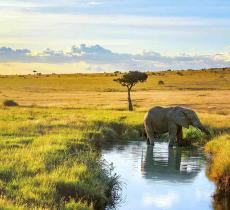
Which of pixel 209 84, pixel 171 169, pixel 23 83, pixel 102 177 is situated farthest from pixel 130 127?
pixel 23 83

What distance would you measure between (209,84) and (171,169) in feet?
268

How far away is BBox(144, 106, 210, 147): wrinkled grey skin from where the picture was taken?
1437 inches

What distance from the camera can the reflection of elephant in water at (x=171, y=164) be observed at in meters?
25.7

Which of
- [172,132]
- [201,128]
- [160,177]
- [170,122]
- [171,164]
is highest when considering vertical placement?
[170,122]

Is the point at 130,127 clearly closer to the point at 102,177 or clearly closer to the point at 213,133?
the point at 213,133

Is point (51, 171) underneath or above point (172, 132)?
above

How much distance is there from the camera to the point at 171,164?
95.6 feet

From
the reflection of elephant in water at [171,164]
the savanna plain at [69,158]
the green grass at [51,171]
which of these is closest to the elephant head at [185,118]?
the savanna plain at [69,158]

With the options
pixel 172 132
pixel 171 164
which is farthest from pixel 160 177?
pixel 172 132

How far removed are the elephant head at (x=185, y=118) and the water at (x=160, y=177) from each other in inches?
74.0

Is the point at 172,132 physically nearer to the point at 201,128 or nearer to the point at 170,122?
the point at 170,122

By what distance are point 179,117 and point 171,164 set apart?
7.96m

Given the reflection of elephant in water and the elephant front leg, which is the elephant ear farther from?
the reflection of elephant in water

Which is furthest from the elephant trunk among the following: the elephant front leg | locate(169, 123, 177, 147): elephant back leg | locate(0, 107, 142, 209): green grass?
locate(0, 107, 142, 209): green grass
